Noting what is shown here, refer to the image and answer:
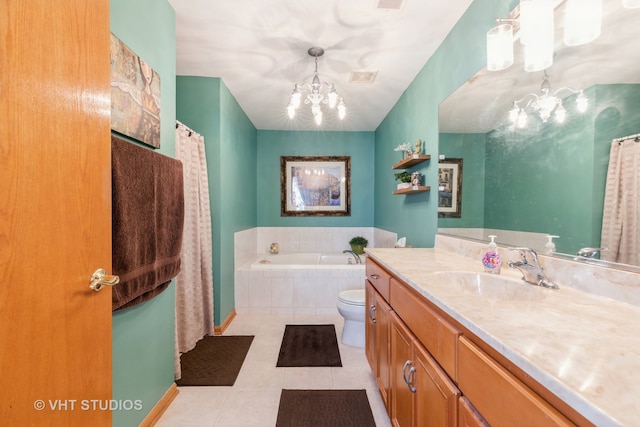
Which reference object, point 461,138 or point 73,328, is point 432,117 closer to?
point 461,138

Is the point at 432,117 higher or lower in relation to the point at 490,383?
higher

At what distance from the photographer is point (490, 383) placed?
0.65 metres

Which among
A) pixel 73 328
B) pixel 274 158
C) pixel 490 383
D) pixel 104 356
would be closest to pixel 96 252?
pixel 73 328

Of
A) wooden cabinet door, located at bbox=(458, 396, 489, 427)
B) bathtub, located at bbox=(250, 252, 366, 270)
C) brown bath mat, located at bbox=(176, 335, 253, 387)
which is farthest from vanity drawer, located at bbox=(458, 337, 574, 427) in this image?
bathtub, located at bbox=(250, 252, 366, 270)

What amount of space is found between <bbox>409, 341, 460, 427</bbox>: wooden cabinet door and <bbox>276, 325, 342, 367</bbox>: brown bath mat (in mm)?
1225

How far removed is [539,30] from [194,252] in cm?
251

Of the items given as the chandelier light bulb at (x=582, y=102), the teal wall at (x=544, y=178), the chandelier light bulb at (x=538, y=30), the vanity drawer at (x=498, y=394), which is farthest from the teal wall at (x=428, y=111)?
the vanity drawer at (x=498, y=394)

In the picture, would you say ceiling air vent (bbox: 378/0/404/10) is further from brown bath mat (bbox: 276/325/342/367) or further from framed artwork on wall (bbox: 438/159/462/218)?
brown bath mat (bbox: 276/325/342/367)

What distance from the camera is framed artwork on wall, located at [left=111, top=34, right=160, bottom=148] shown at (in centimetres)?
123

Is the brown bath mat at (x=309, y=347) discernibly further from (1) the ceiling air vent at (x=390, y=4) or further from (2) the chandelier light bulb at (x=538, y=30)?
(1) the ceiling air vent at (x=390, y=4)

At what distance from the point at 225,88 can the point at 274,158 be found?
1570 mm

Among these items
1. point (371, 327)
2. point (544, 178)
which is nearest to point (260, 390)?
point (371, 327)

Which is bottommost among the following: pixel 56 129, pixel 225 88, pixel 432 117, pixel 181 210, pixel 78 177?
pixel 181 210

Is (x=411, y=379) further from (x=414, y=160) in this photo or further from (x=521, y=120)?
(x=414, y=160)
